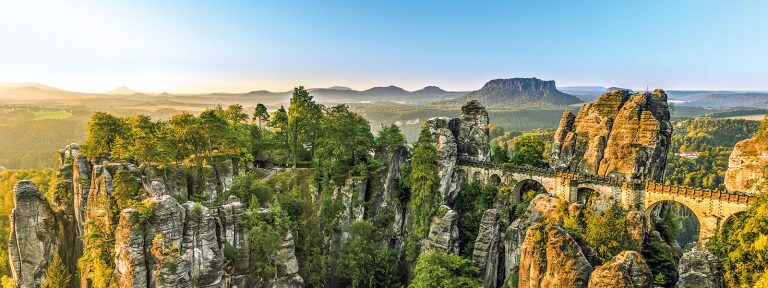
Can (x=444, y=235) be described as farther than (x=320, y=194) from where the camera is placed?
No

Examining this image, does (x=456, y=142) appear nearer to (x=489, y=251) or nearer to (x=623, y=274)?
(x=489, y=251)

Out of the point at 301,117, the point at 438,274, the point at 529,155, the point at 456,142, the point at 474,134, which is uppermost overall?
the point at 301,117

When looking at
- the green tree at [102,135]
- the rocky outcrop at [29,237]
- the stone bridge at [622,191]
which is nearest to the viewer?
the stone bridge at [622,191]

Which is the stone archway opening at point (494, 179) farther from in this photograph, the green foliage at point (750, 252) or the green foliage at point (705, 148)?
the green foliage at point (705, 148)

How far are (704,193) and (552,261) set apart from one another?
2561 centimetres

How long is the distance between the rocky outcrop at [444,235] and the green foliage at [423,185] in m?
1.95

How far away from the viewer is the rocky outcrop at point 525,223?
32.8 metres

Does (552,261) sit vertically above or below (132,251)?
above

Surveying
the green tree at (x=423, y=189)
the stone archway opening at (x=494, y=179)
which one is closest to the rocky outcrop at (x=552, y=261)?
the green tree at (x=423, y=189)

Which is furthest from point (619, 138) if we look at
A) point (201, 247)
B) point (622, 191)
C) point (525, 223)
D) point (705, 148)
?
point (705, 148)

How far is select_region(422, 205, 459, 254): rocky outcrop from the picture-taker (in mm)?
38000

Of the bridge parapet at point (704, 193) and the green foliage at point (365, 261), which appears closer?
the bridge parapet at point (704, 193)

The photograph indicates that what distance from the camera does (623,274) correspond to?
16156 millimetres

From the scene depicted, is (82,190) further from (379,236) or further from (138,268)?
(379,236)
